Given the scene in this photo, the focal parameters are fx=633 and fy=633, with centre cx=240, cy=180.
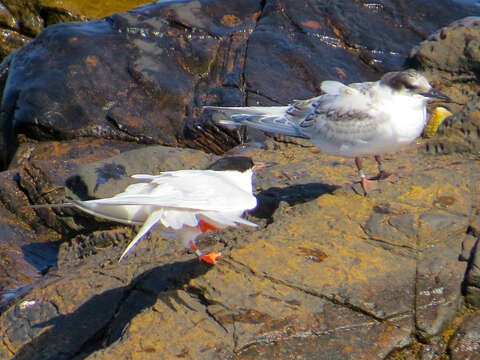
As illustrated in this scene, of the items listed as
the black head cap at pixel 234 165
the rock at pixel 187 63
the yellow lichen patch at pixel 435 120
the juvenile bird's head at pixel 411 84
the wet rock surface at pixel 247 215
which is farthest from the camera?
the rock at pixel 187 63

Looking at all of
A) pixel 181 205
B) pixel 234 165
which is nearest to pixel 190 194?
pixel 181 205

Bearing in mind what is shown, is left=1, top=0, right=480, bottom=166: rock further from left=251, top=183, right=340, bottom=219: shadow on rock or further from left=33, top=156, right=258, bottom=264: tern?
left=33, top=156, right=258, bottom=264: tern

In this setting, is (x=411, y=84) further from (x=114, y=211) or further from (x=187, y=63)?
(x=187, y=63)

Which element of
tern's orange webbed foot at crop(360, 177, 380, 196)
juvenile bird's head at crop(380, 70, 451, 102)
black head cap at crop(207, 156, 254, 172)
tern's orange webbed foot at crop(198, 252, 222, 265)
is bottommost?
tern's orange webbed foot at crop(198, 252, 222, 265)

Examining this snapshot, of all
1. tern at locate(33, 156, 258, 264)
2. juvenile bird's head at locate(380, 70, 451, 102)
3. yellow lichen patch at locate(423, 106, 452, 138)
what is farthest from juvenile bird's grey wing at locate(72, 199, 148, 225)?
yellow lichen patch at locate(423, 106, 452, 138)

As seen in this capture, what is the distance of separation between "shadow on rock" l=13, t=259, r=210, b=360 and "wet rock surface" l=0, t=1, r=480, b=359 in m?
Result: 0.01

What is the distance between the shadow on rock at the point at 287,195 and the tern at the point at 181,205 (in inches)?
29.1

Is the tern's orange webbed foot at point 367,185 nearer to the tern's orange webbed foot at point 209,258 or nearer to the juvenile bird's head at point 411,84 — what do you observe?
the juvenile bird's head at point 411,84

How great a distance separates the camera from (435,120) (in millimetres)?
5973

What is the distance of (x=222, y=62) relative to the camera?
7.69m

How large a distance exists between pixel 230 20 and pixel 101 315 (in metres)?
5.31

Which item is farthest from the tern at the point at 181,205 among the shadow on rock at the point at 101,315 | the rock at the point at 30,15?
the rock at the point at 30,15

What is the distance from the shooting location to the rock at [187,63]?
718 centimetres

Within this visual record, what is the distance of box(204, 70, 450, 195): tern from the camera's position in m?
4.34
